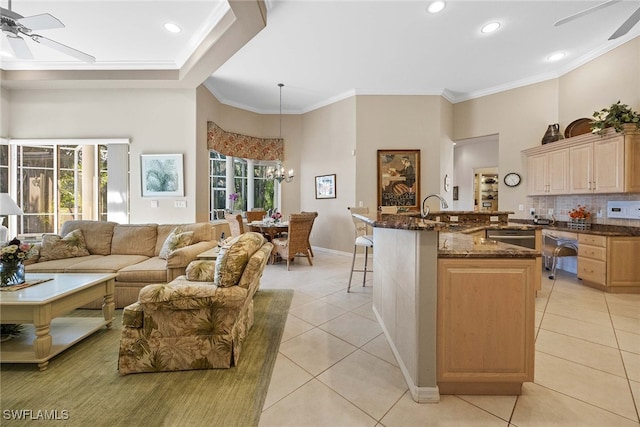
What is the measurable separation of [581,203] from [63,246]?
24.0 feet

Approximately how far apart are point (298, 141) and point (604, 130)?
530 centimetres

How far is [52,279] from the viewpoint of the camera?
2.36 m

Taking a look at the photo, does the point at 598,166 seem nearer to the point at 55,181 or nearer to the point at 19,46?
the point at 19,46

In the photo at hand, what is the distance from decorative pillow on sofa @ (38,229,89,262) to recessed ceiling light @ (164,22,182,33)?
2.82 meters

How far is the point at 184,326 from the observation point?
181 centimetres

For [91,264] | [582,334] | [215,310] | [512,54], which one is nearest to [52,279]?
[91,264]

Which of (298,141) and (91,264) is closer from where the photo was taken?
(91,264)

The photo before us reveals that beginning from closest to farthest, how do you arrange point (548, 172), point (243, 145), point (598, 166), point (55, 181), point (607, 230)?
1. point (607, 230)
2. point (598, 166)
3. point (548, 172)
4. point (55, 181)
5. point (243, 145)

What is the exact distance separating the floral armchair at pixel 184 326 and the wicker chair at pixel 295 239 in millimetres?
2647

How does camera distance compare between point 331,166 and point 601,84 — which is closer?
point 601,84

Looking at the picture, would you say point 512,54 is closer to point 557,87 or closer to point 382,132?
point 557,87

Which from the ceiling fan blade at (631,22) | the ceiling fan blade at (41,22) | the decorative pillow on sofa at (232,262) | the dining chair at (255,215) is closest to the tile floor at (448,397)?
the decorative pillow on sofa at (232,262)

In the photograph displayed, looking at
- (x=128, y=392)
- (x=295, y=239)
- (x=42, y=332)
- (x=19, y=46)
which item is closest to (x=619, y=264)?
(x=295, y=239)

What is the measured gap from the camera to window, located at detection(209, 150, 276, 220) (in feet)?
18.5
